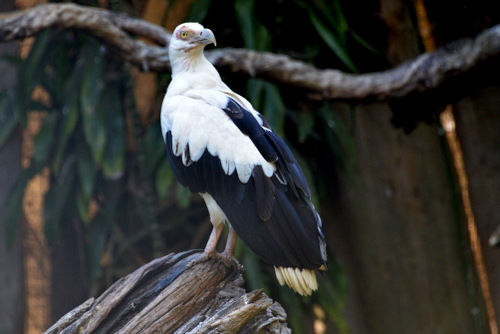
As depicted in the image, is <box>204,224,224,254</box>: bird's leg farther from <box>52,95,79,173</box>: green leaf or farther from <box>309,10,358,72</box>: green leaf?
<box>52,95,79,173</box>: green leaf

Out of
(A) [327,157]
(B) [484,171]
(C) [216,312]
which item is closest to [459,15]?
(B) [484,171]

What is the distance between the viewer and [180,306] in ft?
6.79

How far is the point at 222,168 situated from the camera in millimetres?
2221

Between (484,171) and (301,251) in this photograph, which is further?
(484,171)

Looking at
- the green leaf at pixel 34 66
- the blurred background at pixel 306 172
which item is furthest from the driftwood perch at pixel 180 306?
the green leaf at pixel 34 66

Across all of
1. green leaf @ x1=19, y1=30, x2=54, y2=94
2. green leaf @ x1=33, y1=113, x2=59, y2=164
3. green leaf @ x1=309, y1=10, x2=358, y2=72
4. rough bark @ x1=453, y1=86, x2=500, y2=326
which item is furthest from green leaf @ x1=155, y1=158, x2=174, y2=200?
rough bark @ x1=453, y1=86, x2=500, y2=326

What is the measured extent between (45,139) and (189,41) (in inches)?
99.4

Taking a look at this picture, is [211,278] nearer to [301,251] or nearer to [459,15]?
[301,251]

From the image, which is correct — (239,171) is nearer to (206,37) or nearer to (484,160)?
(206,37)

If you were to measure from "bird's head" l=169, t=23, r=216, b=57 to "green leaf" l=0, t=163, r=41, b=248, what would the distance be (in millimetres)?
2505

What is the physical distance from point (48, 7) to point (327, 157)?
243 cm

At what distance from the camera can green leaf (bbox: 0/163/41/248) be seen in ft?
14.5

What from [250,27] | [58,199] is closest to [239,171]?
[250,27]

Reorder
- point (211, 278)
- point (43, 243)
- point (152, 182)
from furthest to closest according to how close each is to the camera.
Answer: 1. point (43, 243)
2. point (152, 182)
3. point (211, 278)
